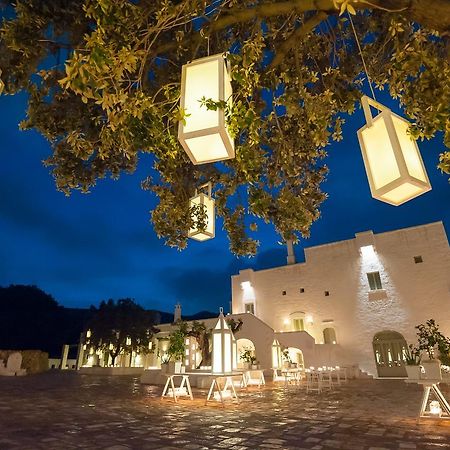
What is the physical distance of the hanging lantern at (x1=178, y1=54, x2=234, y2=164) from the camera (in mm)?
2162

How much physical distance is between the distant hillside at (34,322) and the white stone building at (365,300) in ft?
77.5

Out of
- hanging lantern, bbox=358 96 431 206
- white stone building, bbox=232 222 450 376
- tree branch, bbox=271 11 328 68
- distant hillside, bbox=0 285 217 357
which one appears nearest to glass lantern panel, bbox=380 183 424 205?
hanging lantern, bbox=358 96 431 206

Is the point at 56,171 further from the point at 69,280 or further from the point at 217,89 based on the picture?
the point at 69,280

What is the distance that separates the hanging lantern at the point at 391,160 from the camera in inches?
79.0

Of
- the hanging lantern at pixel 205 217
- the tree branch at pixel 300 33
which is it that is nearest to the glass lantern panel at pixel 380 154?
the tree branch at pixel 300 33

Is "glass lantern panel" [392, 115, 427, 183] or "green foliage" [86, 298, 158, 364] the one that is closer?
"glass lantern panel" [392, 115, 427, 183]

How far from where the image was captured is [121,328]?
1130 inches

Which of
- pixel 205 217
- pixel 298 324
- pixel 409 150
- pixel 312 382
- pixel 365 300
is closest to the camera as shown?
pixel 409 150

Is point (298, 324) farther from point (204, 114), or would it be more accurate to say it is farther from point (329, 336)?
point (204, 114)

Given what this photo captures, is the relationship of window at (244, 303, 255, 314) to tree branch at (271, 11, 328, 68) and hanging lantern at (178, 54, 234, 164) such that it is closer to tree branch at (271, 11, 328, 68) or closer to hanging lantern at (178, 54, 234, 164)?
tree branch at (271, 11, 328, 68)

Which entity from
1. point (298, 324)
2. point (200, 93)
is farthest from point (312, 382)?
point (200, 93)

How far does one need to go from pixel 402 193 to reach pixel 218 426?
5058 mm

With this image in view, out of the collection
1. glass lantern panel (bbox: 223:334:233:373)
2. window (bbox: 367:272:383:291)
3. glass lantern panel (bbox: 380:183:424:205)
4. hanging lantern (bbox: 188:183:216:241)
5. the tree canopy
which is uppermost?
window (bbox: 367:272:383:291)

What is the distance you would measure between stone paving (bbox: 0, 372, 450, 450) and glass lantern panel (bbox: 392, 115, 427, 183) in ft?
12.4
